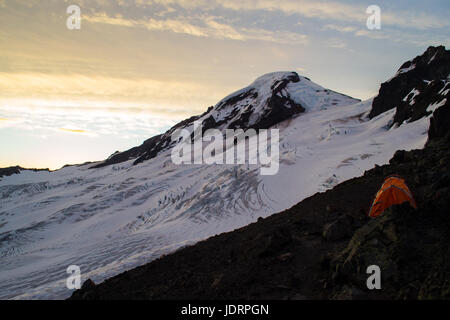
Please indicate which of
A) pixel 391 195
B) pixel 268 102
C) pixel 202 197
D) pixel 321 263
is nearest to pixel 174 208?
pixel 202 197

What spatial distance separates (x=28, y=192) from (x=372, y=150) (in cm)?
6819

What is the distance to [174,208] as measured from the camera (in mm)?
28328

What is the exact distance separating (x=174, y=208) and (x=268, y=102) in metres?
40.7

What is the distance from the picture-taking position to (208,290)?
6.87 meters

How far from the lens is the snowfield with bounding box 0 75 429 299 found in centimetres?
1948

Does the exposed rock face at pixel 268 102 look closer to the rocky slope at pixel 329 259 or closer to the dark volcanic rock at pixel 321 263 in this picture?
the rocky slope at pixel 329 259

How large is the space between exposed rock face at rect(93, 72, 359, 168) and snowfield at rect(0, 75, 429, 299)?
1333 centimetres

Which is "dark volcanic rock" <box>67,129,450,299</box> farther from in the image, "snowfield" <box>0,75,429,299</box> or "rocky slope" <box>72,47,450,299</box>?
"snowfield" <box>0,75,429,299</box>

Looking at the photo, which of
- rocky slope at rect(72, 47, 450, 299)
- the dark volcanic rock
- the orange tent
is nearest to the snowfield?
the dark volcanic rock

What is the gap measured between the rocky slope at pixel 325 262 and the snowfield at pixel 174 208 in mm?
7209

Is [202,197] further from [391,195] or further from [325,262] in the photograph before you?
[325,262]

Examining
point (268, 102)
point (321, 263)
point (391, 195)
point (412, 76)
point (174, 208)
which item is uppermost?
point (268, 102)
